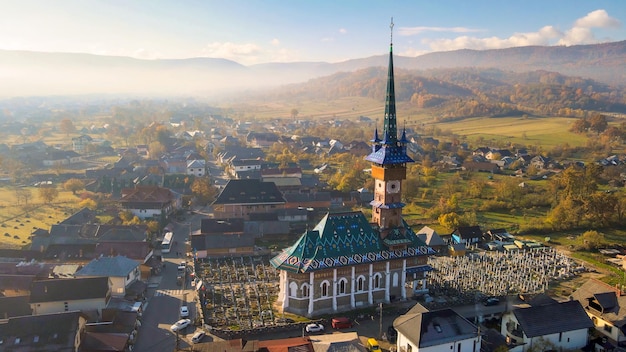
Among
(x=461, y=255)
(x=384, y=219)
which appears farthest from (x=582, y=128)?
(x=384, y=219)

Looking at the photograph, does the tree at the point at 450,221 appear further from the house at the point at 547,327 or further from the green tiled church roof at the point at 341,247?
the house at the point at 547,327

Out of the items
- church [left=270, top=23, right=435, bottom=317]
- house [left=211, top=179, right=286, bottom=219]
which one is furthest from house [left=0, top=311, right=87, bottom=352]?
house [left=211, top=179, right=286, bottom=219]

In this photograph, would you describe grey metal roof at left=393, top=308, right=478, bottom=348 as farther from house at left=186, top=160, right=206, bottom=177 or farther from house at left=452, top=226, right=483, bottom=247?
house at left=186, top=160, right=206, bottom=177

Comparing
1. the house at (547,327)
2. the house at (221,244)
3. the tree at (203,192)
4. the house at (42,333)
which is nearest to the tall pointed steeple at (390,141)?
the house at (547,327)

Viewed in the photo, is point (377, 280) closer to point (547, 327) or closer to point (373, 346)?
point (373, 346)

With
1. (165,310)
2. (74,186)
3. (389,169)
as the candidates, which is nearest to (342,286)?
(389,169)

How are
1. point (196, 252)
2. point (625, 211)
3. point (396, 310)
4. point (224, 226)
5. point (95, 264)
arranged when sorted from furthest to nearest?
→ point (625, 211) < point (224, 226) < point (196, 252) < point (95, 264) < point (396, 310)

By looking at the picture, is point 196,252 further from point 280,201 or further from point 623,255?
point 623,255
